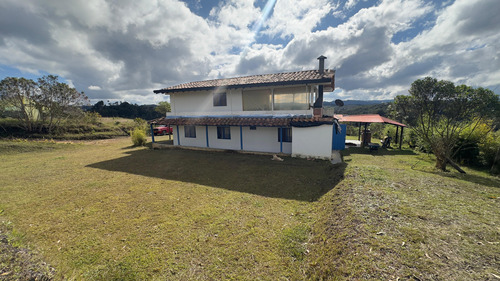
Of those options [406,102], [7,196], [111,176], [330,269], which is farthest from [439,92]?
[7,196]

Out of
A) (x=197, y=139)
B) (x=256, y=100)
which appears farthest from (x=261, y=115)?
(x=197, y=139)

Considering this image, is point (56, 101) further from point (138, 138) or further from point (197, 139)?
point (197, 139)

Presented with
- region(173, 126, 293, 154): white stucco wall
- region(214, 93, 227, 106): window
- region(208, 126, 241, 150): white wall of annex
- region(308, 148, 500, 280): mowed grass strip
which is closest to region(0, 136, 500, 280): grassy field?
region(308, 148, 500, 280): mowed grass strip

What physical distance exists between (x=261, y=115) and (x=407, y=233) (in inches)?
433

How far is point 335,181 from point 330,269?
508cm

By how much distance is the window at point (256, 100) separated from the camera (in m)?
13.8

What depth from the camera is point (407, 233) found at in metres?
3.79

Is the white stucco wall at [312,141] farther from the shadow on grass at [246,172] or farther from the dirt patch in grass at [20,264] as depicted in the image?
the dirt patch in grass at [20,264]

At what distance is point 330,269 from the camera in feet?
10.9

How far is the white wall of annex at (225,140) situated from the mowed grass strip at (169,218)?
15.1ft

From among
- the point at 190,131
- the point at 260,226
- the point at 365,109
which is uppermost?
the point at 365,109

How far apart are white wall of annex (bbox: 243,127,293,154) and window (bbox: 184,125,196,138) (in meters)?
4.97

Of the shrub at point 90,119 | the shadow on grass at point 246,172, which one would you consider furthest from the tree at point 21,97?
the shadow on grass at point 246,172

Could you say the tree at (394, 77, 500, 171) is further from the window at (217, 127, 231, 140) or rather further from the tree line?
the tree line
